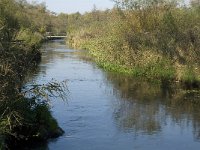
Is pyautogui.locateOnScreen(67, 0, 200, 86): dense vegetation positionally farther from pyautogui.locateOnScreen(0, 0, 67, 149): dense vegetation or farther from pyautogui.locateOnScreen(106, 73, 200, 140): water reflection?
pyautogui.locateOnScreen(0, 0, 67, 149): dense vegetation

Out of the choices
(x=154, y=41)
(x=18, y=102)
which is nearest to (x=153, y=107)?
(x=18, y=102)

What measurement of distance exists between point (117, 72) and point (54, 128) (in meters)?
20.8

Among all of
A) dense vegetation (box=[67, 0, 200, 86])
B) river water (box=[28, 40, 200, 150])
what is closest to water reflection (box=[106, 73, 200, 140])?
river water (box=[28, 40, 200, 150])

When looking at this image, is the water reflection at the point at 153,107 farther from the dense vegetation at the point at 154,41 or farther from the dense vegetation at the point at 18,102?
the dense vegetation at the point at 18,102

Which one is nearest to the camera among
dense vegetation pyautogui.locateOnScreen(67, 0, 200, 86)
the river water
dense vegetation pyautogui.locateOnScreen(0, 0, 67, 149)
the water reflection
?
dense vegetation pyautogui.locateOnScreen(0, 0, 67, 149)

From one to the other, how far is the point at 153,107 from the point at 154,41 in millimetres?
12940

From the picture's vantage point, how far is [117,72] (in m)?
37.8

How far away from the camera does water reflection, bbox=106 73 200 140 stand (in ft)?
64.6

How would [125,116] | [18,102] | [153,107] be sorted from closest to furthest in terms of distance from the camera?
[18,102] → [125,116] → [153,107]

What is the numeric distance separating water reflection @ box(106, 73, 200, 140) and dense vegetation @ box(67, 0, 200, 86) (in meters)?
2.26

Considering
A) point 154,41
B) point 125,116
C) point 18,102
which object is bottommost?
point 125,116

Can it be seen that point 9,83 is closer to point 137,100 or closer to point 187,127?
point 187,127

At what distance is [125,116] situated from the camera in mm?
21219

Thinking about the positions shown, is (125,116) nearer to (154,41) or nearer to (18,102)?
(18,102)
